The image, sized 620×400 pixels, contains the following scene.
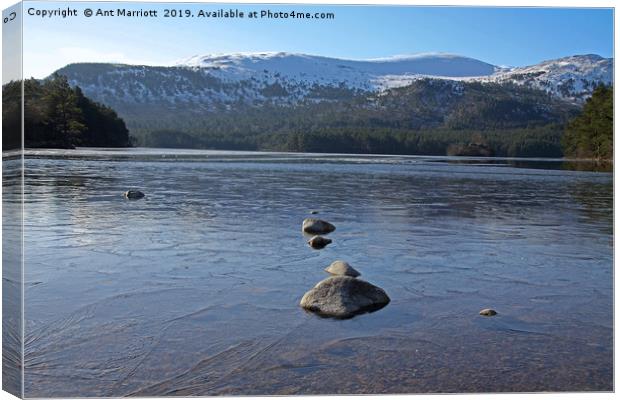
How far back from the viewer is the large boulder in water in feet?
18.2

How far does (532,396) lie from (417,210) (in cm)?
1008

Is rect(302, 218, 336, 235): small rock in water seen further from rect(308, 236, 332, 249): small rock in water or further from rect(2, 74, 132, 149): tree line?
rect(2, 74, 132, 149): tree line

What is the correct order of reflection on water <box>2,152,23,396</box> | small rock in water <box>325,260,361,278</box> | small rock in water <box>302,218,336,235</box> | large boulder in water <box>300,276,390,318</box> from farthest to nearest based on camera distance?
small rock in water <box>302,218,336,235</box>
small rock in water <box>325,260,361,278</box>
large boulder in water <box>300,276,390,318</box>
reflection on water <box>2,152,23,396</box>

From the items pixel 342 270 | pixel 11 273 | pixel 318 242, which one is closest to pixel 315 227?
pixel 318 242

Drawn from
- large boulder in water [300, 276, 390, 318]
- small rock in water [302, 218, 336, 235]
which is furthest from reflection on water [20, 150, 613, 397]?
small rock in water [302, 218, 336, 235]

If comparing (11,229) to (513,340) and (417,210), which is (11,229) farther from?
(417,210)

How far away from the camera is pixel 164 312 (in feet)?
18.0

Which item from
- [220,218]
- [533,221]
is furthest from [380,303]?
[533,221]

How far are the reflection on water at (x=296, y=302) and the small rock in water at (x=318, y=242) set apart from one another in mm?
223

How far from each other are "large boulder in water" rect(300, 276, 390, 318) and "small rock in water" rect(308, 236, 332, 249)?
10.0 ft

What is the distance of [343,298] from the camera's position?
566 cm

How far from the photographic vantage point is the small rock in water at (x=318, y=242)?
8.96m

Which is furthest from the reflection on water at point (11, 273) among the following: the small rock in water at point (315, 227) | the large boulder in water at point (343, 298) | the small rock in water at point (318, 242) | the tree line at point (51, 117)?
the small rock in water at point (315, 227)

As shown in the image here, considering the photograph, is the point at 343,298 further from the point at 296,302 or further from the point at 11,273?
the point at 11,273
